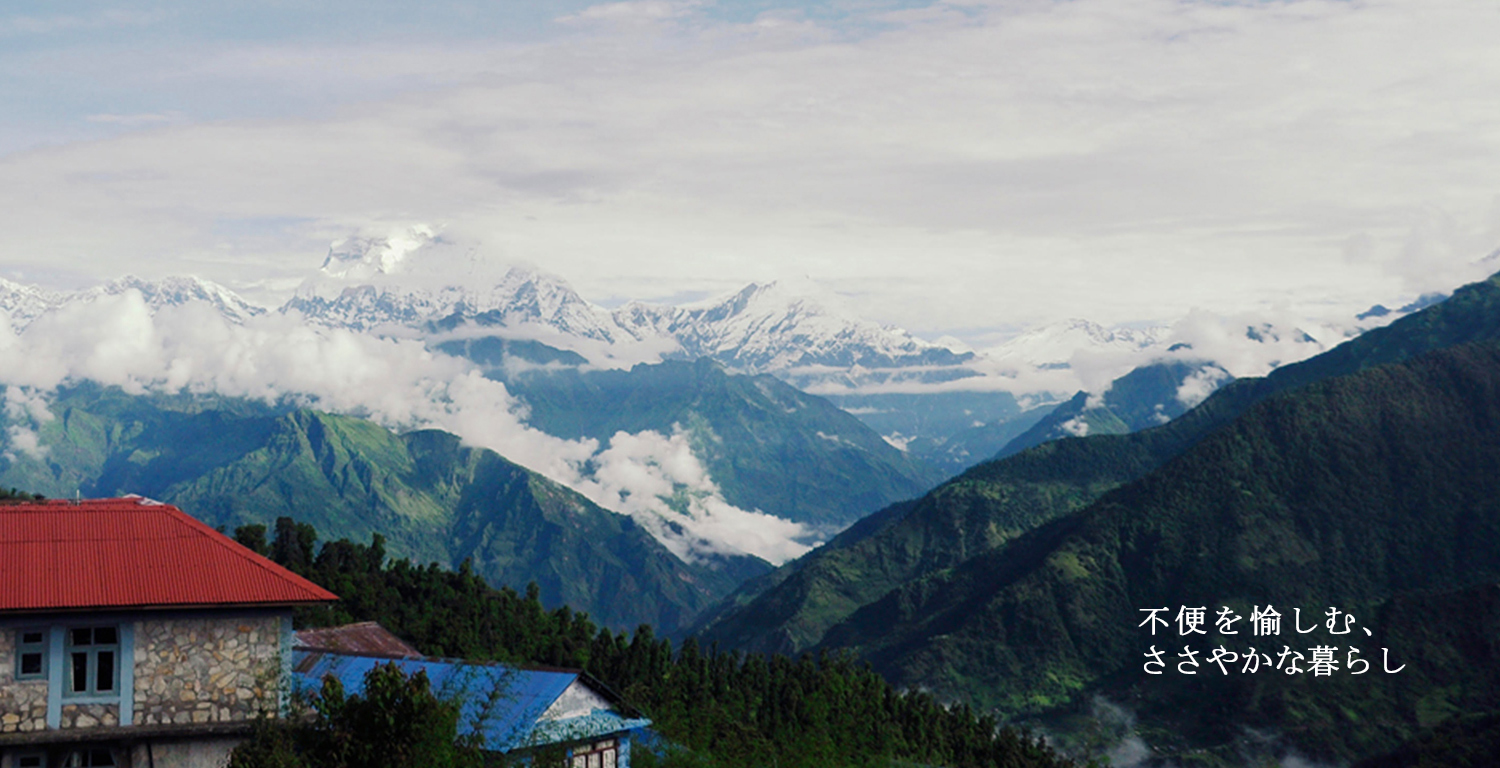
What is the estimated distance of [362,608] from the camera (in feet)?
412

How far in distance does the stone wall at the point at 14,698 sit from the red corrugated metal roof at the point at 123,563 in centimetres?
157

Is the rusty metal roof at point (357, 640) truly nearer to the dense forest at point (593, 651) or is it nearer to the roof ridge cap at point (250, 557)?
the dense forest at point (593, 651)

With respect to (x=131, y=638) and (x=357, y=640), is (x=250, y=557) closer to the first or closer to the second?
(x=131, y=638)

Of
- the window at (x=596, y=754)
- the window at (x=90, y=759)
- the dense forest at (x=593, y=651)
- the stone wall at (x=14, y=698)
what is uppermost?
the stone wall at (x=14, y=698)

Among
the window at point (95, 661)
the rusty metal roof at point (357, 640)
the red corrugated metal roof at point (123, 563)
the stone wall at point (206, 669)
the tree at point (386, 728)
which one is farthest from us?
the rusty metal roof at point (357, 640)

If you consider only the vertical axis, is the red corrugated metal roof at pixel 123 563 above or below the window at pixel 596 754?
above

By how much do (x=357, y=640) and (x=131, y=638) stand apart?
129ft

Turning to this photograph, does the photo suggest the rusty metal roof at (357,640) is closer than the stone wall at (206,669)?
No

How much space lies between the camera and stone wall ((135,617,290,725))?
39.6 meters

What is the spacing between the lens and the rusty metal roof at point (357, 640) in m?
71.4

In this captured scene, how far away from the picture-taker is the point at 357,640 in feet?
255

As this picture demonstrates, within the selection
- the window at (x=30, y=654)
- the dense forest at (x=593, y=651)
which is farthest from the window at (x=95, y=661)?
the dense forest at (x=593, y=651)

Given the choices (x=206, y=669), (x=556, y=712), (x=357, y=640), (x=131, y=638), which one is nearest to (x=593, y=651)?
(x=357, y=640)

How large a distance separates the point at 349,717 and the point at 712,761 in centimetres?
1269
